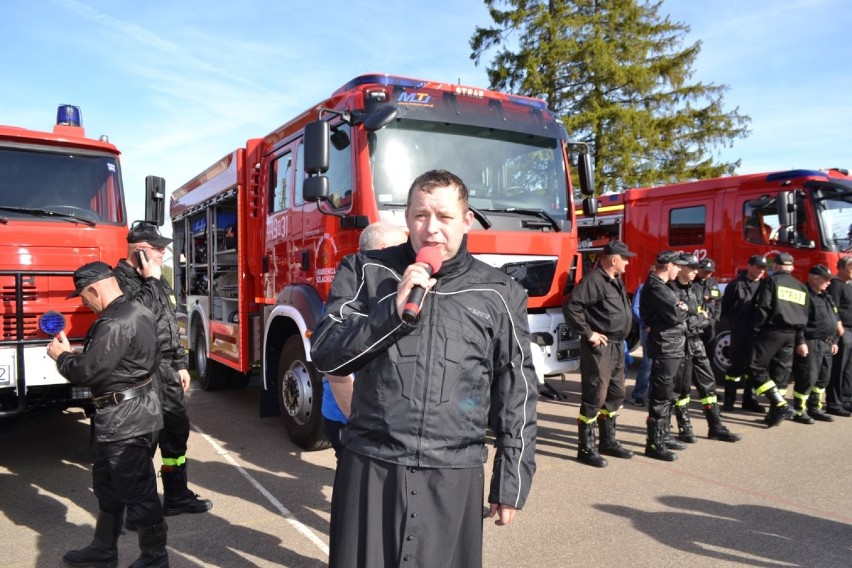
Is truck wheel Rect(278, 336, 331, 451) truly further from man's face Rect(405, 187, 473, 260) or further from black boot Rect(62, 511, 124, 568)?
man's face Rect(405, 187, 473, 260)

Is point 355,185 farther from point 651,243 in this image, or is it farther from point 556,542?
point 651,243

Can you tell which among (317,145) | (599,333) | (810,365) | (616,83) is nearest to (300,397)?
(317,145)

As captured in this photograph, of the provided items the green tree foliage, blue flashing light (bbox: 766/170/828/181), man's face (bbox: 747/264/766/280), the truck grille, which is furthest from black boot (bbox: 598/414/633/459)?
the green tree foliage

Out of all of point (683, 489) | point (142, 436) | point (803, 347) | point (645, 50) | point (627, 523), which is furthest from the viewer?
point (645, 50)

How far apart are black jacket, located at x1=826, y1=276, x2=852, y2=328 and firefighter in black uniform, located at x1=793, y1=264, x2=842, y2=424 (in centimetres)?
20

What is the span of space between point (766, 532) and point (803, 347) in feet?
11.2

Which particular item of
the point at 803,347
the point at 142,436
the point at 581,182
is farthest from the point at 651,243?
the point at 142,436

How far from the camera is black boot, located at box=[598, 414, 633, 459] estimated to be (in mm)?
5551

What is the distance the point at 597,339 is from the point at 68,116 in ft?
17.7

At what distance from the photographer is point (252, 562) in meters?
3.50

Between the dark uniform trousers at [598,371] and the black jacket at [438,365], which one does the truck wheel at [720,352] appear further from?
the black jacket at [438,365]

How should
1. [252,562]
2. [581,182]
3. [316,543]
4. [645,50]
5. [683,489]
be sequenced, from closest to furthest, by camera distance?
[252,562] → [316,543] → [683,489] → [581,182] → [645,50]

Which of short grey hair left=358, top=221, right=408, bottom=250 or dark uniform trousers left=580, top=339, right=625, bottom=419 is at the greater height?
short grey hair left=358, top=221, right=408, bottom=250

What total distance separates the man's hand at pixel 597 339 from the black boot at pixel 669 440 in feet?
3.10
